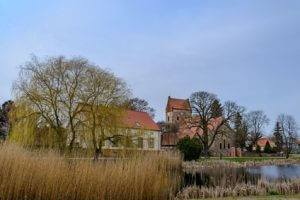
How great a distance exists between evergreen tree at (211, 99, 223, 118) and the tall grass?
38.2 m

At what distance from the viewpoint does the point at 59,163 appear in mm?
6641

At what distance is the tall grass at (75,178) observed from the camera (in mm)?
6062

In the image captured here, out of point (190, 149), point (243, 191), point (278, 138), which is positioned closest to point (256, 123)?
point (278, 138)

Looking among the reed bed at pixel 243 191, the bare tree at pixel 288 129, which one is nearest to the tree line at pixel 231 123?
the bare tree at pixel 288 129

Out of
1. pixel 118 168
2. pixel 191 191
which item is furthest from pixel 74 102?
pixel 118 168

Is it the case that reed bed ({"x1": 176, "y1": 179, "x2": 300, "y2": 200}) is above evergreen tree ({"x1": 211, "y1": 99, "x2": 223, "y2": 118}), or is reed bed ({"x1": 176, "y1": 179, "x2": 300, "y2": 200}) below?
below

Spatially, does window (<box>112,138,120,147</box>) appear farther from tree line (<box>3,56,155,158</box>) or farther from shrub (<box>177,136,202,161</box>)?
shrub (<box>177,136,202,161</box>)

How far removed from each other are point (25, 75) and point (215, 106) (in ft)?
94.3

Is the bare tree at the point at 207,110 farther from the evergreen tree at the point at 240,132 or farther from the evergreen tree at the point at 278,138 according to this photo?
the evergreen tree at the point at 278,138

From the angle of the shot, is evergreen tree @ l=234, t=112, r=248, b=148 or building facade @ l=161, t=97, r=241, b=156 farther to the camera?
evergreen tree @ l=234, t=112, r=248, b=148

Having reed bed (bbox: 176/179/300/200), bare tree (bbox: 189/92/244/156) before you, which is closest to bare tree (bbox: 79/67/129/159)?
reed bed (bbox: 176/179/300/200)

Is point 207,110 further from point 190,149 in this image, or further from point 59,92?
point 59,92

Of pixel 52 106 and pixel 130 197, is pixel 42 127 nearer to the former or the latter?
pixel 52 106

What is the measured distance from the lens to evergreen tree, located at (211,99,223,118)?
148 feet
